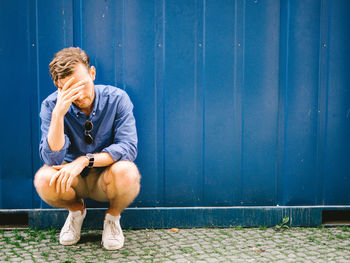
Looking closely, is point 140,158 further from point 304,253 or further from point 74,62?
point 304,253

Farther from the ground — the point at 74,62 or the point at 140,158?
the point at 74,62

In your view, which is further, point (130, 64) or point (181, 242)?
point (130, 64)

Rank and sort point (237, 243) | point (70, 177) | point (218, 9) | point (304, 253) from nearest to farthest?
point (70, 177), point (304, 253), point (237, 243), point (218, 9)

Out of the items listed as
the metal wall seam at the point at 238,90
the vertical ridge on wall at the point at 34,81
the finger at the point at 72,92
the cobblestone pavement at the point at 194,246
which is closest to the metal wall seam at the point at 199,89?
the metal wall seam at the point at 238,90

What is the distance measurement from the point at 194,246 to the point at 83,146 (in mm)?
1028

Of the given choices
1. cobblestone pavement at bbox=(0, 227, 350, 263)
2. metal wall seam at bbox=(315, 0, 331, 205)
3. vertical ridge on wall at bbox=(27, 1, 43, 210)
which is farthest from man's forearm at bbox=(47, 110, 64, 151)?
metal wall seam at bbox=(315, 0, 331, 205)

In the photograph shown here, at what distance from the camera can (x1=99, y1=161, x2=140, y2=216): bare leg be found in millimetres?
2555

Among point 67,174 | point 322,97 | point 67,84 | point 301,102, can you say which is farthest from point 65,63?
point 322,97

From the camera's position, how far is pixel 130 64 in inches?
117

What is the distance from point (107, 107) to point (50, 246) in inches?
40.6

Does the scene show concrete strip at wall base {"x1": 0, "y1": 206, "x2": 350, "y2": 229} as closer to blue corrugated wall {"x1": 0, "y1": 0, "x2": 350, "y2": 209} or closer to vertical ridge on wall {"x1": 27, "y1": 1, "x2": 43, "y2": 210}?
blue corrugated wall {"x1": 0, "y1": 0, "x2": 350, "y2": 209}

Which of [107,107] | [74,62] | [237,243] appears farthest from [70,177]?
[237,243]

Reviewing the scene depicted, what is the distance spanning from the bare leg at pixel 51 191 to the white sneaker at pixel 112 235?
0.88ft

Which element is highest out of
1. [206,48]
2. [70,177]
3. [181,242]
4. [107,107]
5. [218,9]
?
[218,9]
